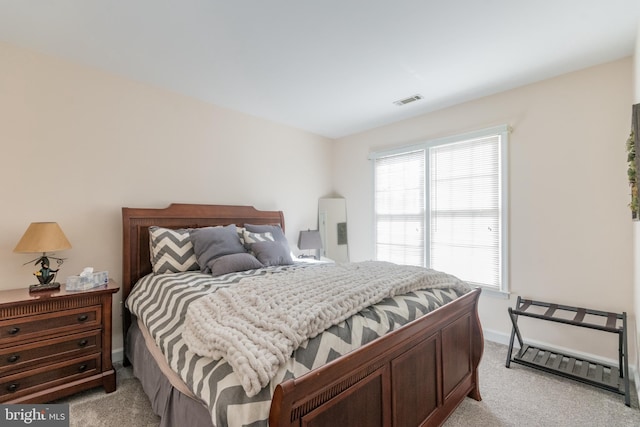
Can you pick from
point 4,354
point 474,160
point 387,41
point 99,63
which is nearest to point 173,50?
point 99,63

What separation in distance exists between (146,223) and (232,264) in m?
0.98

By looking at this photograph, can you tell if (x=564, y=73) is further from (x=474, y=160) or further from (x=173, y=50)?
(x=173, y=50)

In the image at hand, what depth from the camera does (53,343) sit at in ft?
6.26

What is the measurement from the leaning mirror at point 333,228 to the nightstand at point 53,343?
8.96 feet

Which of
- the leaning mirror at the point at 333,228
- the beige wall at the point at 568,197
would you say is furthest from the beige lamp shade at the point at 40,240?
the beige wall at the point at 568,197

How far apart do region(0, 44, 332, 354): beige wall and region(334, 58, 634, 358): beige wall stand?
9.53ft

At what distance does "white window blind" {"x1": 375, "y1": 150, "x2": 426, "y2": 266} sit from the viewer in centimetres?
363

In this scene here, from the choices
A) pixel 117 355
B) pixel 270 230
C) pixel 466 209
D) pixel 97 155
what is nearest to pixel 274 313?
pixel 270 230

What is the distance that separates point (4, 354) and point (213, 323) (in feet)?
5.14

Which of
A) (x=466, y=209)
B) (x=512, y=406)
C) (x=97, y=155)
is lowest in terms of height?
(x=512, y=406)

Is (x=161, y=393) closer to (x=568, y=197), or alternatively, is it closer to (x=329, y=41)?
(x=329, y=41)

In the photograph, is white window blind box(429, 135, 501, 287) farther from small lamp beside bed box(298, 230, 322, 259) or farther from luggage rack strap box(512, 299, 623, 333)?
small lamp beside bed box(298, 230, 322, 259)

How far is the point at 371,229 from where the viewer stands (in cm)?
413

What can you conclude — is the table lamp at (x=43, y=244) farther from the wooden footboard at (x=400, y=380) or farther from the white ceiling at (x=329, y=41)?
the wooden footboard at (x=400, y=380)
